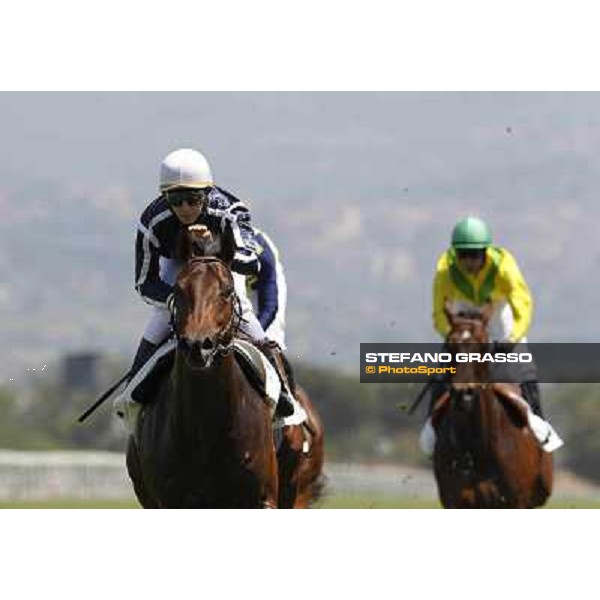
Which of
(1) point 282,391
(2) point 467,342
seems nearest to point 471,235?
(2) point 467,342

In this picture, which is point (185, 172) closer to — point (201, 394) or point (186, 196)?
point (186, 196)

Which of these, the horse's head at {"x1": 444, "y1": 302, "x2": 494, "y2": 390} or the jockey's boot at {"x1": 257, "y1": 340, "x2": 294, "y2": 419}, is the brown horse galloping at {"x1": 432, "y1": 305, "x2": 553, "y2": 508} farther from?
the jockey's boot at {"x1": 257, "y1": 340, "x2": 294, "y2": 419}

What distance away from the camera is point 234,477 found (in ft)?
30.1

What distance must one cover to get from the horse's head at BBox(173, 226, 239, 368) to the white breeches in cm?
82

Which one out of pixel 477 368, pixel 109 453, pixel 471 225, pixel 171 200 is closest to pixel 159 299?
pixel 171 200

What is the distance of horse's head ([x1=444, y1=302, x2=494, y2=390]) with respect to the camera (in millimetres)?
12734

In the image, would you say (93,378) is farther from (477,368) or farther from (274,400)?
(274,400)

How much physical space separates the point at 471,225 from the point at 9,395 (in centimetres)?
3441

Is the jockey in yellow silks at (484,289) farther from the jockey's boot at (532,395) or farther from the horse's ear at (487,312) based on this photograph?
the horse's ear at (487,312)

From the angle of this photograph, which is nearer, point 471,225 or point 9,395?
point 471,225

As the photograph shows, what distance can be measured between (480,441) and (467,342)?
805 millimetres

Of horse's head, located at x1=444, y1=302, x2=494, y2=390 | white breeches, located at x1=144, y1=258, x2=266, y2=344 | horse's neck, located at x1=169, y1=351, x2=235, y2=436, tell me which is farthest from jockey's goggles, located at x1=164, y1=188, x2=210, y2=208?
horse's head, located at x1=444, y1=302, x2=494, y2=390

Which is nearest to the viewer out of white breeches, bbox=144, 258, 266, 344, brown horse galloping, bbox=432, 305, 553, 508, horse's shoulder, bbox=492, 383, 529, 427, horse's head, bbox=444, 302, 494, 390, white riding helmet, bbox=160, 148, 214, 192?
white riding helmet, bbox=160, 148, 214, 192

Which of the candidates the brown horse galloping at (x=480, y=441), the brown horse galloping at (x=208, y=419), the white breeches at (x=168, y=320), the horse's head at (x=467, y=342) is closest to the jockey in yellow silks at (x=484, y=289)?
the brown horse galloping at (x=480, y=441)
